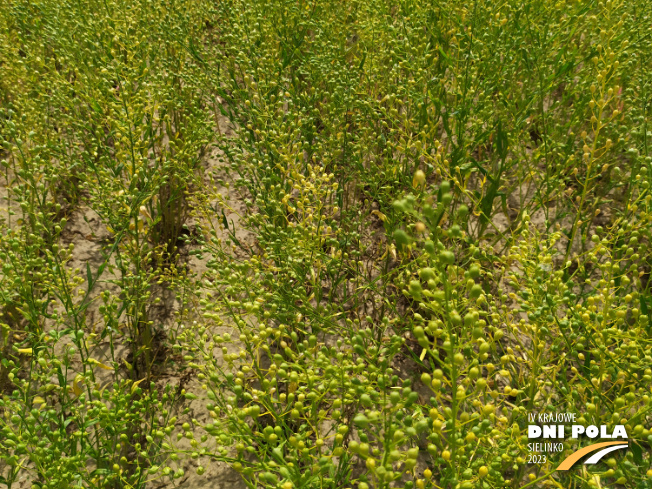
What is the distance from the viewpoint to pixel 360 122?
285 centimetres

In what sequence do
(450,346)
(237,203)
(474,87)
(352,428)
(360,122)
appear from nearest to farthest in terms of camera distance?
(450,346) → (352,428) → (474,87) → (360,122) → (237,203)

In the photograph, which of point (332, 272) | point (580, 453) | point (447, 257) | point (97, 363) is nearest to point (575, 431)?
point (580, 453)

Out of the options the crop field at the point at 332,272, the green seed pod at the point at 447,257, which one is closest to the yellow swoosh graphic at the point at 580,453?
the crop field at the point at 332,272

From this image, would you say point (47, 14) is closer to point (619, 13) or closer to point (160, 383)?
point (160, 383)

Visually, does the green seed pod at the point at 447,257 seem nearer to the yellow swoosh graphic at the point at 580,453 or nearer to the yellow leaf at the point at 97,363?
the yellow swoosh graphic at the point at 580,453

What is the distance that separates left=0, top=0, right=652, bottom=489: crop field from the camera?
1.49 meters

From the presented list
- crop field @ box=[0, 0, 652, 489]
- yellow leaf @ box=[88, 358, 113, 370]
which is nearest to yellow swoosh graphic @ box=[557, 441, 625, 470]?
crop field @ box=[0, 0, 652, 489]

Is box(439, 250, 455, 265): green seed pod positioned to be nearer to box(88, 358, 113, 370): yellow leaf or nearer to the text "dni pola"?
the text "dni pola"

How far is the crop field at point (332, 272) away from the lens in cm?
149

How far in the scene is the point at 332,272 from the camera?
2223 mm

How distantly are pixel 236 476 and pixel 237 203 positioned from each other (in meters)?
1.78

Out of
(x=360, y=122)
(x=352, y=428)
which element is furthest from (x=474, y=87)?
(x=352, y=428)

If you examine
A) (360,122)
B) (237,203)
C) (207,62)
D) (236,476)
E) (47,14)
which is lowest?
(236,476)

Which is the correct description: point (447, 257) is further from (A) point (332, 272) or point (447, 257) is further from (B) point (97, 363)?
(B) point (97, 363)
